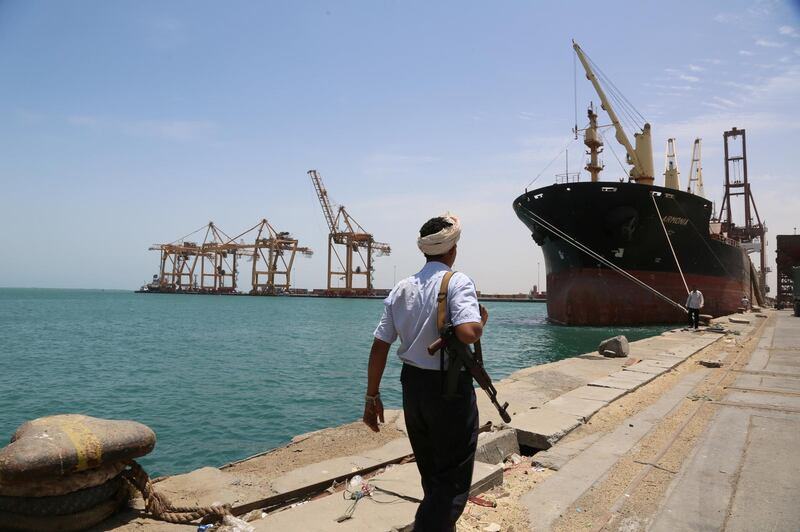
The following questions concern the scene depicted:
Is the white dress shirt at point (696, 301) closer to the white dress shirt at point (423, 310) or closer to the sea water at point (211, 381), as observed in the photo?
the sea water at point (211, 381)

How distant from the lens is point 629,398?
19.8ft

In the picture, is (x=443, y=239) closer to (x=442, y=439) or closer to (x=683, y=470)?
(x=442, y=439)

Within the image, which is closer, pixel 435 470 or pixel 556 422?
pixel 435 470

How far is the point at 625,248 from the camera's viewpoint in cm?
2194

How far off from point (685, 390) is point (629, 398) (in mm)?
961


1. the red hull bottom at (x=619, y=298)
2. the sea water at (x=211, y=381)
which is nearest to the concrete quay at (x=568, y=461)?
the sea water at (x=211, y=381)

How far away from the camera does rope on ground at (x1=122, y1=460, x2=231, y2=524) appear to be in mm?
2893

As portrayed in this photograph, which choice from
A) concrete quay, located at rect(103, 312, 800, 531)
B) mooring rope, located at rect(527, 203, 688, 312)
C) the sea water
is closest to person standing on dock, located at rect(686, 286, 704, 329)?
the sea water

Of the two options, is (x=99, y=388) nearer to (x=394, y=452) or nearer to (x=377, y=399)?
(x=394, y=452)

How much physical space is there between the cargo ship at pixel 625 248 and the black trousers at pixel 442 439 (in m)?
21.1

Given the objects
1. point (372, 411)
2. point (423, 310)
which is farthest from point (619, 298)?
point (423, 310)

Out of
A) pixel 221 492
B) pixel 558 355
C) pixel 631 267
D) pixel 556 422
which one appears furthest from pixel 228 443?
pixel 631 267

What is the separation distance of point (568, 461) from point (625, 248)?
66.3 ft

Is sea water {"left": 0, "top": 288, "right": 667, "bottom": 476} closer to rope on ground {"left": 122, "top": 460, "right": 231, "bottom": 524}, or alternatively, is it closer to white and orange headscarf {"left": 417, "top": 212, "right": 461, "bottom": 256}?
rope on ground {"left": 122, "top": 460, "right": 231, "bottom": 524}
